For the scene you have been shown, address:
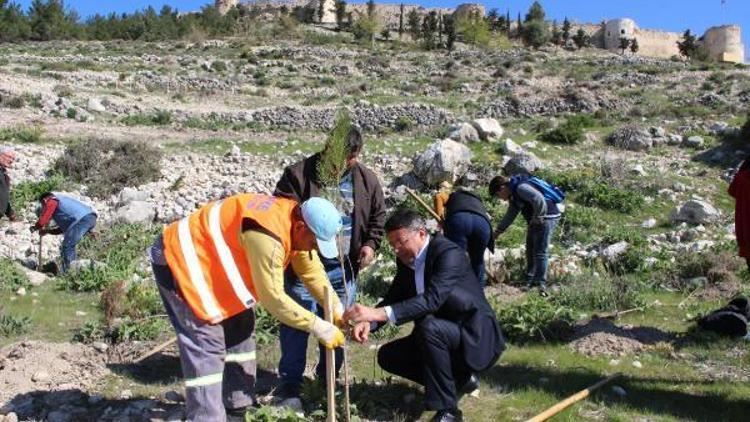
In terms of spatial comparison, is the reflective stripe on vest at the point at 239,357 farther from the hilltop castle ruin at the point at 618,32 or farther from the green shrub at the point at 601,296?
the hilltop castle ruin at the point at 618,32

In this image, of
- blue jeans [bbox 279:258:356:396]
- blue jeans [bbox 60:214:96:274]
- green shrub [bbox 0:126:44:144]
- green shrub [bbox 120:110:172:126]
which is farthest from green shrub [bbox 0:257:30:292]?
green shrub [bbox 120:110:172:126]

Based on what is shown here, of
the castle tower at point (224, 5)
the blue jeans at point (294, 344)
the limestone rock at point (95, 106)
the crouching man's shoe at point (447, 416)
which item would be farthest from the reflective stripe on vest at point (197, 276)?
the castle tower at point (224, 5)

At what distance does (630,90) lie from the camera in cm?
2305

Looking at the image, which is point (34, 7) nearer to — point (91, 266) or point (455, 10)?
point (455, 10)

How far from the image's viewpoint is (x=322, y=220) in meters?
3.27

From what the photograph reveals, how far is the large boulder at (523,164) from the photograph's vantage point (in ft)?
40.8

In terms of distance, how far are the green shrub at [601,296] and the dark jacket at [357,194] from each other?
2.64 m

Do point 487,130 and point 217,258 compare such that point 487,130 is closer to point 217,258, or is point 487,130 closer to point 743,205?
point 743,205

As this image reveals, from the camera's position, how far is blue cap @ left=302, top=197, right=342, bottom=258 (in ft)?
10.7

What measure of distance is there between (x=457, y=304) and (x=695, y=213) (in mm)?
7529

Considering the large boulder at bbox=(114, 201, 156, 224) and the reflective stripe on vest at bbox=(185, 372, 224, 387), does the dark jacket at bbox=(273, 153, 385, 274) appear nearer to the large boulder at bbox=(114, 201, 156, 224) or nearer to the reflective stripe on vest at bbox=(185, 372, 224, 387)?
the reflective stripe on vest at bbox=(185, 372, 224, 387)

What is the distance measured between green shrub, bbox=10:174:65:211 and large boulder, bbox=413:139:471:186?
6.02 m

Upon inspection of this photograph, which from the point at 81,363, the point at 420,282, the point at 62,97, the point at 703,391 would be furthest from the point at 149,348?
the point at 62,97

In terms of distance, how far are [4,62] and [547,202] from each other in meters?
27.5
